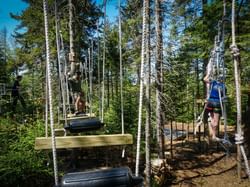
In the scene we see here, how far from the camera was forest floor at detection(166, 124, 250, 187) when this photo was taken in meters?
6.49

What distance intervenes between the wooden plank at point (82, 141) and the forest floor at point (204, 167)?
339 centimetres

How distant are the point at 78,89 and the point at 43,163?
2.69 metres

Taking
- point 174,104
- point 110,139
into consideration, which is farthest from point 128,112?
point 110,139

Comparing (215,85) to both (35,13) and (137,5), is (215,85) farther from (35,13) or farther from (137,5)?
(35,13)

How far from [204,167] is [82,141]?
5299mm

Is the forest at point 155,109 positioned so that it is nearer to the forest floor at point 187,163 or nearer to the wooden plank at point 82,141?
the forest floor at point 187,163

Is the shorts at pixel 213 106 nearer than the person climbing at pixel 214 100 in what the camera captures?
No

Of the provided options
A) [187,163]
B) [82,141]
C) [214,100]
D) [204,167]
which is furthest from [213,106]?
[187,163]

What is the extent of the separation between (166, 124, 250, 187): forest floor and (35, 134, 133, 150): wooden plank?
3.39m

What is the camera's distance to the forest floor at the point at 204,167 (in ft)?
21.3

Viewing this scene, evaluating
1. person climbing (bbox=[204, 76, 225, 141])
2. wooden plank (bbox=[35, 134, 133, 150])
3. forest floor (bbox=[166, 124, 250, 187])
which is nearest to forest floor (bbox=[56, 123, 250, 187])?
forest floor (bbox=[166, 124, 250, 187])

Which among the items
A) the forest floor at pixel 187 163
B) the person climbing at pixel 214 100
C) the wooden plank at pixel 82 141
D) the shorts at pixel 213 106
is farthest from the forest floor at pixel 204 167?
the wooden plank at pixel 82 141

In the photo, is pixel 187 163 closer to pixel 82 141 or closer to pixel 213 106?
pixel 213 106

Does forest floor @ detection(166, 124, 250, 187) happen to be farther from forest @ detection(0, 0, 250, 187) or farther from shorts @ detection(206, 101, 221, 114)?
shorts @ detection(206, 101, 221, 114)
